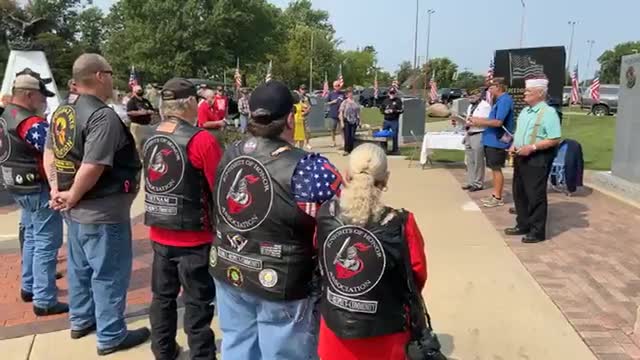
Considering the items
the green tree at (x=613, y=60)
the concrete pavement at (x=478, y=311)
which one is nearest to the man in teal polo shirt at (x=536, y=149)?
the concrete pavement at (x=478, y=311)

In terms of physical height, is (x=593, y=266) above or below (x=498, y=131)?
below

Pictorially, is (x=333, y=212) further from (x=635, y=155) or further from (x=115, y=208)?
(x=635, y=155)

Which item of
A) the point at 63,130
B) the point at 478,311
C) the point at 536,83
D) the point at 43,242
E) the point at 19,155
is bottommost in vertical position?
the point at 478,311

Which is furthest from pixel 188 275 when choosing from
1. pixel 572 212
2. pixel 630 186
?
pixel 630 186

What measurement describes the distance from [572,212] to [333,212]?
640 cm

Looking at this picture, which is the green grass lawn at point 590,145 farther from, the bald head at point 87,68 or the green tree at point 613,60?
the green tree at point 613,60

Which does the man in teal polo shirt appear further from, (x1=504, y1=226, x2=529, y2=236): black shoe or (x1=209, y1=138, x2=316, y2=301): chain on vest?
(x1=209, y1=138, x2=316, y2=301): chain on vest

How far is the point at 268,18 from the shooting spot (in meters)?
50.3

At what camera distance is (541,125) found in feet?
20.9

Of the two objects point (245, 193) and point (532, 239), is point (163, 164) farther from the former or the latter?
point (532, 239)

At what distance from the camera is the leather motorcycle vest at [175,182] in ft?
10.9

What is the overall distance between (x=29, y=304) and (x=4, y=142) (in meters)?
1.37

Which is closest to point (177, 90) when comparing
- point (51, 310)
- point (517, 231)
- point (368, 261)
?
point (368, 261)

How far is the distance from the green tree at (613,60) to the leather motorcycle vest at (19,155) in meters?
92.0
